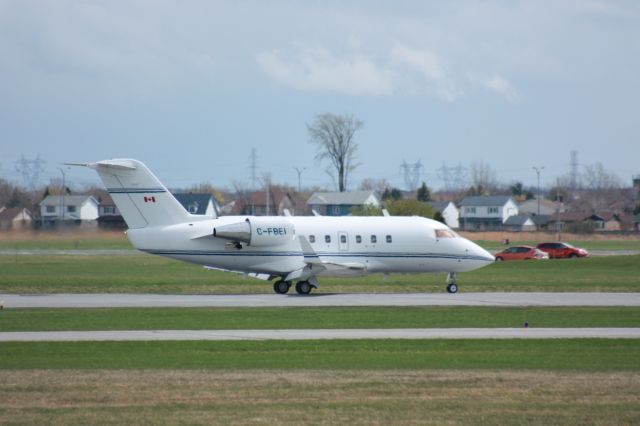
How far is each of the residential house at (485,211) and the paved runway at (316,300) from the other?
119 m

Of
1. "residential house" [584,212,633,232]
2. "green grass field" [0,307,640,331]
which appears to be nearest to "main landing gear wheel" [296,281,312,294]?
"green grass field" [0,307,640,331]

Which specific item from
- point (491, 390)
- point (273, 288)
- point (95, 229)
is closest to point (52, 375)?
point (491, 390)

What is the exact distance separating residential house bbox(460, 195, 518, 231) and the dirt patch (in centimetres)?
14072

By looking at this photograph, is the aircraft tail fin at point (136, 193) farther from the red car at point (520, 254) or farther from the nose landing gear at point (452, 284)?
the red car at point (520, 254)

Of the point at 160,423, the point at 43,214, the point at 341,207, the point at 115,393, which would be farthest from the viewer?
the point at 341,207

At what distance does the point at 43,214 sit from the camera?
11400 centimetres

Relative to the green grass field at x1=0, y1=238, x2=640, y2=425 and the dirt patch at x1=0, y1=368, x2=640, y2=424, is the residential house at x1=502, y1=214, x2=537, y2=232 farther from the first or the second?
the dirt patch at x1=0, y1=368, x2=640, y2=424

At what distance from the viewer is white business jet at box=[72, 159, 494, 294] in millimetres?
40500

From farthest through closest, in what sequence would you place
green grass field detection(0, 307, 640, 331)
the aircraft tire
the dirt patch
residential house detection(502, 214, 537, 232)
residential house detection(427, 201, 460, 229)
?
residential house detection(427, 201, 460, 229) < residential house detection(502, 214, 537, 232) < the aircraft tire < green grass field detection(0, 307, 640, 331) < the dirt patch

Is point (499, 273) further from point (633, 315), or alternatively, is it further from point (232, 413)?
point (232, 413)

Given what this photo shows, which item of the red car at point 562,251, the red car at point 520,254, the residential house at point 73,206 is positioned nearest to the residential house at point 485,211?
the residential house at point 73,206

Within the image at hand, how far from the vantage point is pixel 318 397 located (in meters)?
18.0

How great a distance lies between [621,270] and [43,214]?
7425 cm

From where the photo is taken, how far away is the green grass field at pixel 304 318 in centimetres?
2917
